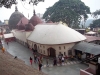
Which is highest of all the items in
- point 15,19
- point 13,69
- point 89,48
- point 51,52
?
point 15,19

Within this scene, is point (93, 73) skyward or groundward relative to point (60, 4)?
groundward

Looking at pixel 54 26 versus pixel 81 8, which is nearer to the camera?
pixel 54 26

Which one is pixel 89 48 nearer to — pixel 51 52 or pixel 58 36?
pixel 58 36

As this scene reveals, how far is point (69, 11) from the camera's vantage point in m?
44.2

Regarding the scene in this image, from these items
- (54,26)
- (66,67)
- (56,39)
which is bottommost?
(66,67)

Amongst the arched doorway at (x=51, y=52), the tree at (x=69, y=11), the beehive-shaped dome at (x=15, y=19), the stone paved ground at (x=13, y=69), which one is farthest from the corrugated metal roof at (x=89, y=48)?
the beehive-shaped dome at (x=15, y=19)

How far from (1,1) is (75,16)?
3636cm

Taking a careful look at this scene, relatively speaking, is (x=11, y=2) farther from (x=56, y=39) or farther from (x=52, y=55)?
(x=52, y=55)

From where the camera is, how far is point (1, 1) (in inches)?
426

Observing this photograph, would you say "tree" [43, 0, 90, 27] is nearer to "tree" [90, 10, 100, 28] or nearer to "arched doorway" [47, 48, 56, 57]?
"tree" [90, 10, 100, 28]

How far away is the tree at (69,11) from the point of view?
43.8m

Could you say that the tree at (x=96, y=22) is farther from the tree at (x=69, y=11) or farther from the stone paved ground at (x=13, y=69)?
the stone paved ground at (x=13, y=69)

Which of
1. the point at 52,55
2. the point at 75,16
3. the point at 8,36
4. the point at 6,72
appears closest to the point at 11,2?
the point at 6,72

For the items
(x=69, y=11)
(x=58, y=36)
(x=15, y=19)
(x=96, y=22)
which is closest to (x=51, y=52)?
(x=58, y=36)
